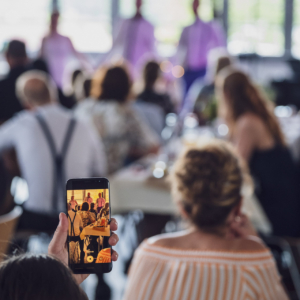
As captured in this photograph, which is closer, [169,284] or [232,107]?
[169,284]

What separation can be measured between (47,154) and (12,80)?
77.3 inches

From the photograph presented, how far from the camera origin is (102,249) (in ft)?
1.70

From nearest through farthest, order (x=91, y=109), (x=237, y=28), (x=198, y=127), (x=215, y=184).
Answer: (x=215, y=184), (x=91, y=109), (x=198, y=127), (x=237, y=28)

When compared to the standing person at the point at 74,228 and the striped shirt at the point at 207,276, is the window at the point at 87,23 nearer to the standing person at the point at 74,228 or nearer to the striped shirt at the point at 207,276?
the striped shirt at the point at 207,276

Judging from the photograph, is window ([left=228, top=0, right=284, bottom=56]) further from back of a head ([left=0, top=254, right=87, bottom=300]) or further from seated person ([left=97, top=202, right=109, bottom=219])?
back of a head ([left=0, top=254, right=87, bottom=300])

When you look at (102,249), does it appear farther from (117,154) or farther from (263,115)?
(117,154)

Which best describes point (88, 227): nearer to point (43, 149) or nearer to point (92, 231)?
point (92, 231)

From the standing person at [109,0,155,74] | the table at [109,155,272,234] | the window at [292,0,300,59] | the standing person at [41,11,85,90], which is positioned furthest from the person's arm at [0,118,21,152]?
the window at [292,0,300,59]

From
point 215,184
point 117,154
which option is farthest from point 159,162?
point 215,184

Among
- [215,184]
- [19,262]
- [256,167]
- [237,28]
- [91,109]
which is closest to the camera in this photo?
[19,262]

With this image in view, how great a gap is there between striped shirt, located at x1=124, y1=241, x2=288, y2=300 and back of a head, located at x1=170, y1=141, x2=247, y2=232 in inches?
6.0

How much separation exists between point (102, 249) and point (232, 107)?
8.42 feet

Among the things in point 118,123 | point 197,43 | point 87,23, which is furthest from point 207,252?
point 87,23

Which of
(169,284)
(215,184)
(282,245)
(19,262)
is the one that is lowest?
(282,245)
